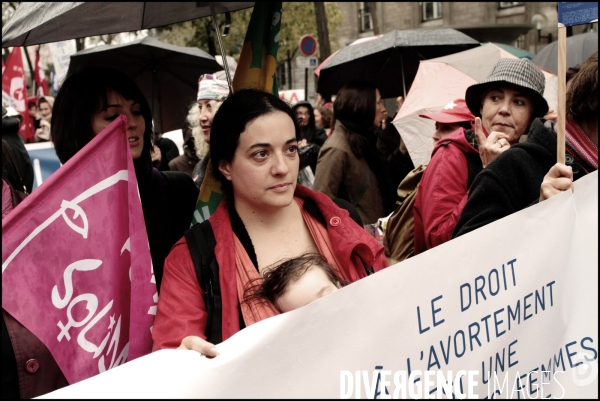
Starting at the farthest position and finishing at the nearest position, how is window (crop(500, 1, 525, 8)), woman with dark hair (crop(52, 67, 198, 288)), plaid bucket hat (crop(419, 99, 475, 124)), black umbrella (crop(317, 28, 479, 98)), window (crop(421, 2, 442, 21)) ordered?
window (crop(421, 2, 442, 21)), window (crop(500, 1, 525, 8)), black umbrella (crop(317, 28, 479, 98)), plaid bucket hat (crop(419, 99, 475, 124)), woman with dark hair (crop(52, 67, 198, 288))

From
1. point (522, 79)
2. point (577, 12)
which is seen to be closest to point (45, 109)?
point (522, 79)

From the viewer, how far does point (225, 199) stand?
2443mm

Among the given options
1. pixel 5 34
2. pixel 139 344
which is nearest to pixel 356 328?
pixel 139 344

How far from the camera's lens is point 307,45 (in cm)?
1328

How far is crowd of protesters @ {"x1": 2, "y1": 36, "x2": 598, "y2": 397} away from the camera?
6.85 ft

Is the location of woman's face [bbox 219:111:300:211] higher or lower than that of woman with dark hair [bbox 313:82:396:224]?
higher

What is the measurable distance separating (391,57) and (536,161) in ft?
15.0

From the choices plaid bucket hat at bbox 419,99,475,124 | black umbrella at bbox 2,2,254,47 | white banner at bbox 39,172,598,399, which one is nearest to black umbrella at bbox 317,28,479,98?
→ plaid bucket hat at bbox 419,99,475,124

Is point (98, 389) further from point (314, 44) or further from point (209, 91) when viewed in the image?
point (314, 44)

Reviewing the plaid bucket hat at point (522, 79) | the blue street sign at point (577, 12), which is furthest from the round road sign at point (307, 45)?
the blue street sign at point (577, 12)

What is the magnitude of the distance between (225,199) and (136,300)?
48 centimetres

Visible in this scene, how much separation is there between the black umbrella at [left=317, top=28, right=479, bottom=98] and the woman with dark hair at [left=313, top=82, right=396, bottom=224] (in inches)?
61.5

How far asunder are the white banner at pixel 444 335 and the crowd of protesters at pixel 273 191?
0.12 metres

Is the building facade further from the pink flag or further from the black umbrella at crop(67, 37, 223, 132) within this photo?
the pink flag
